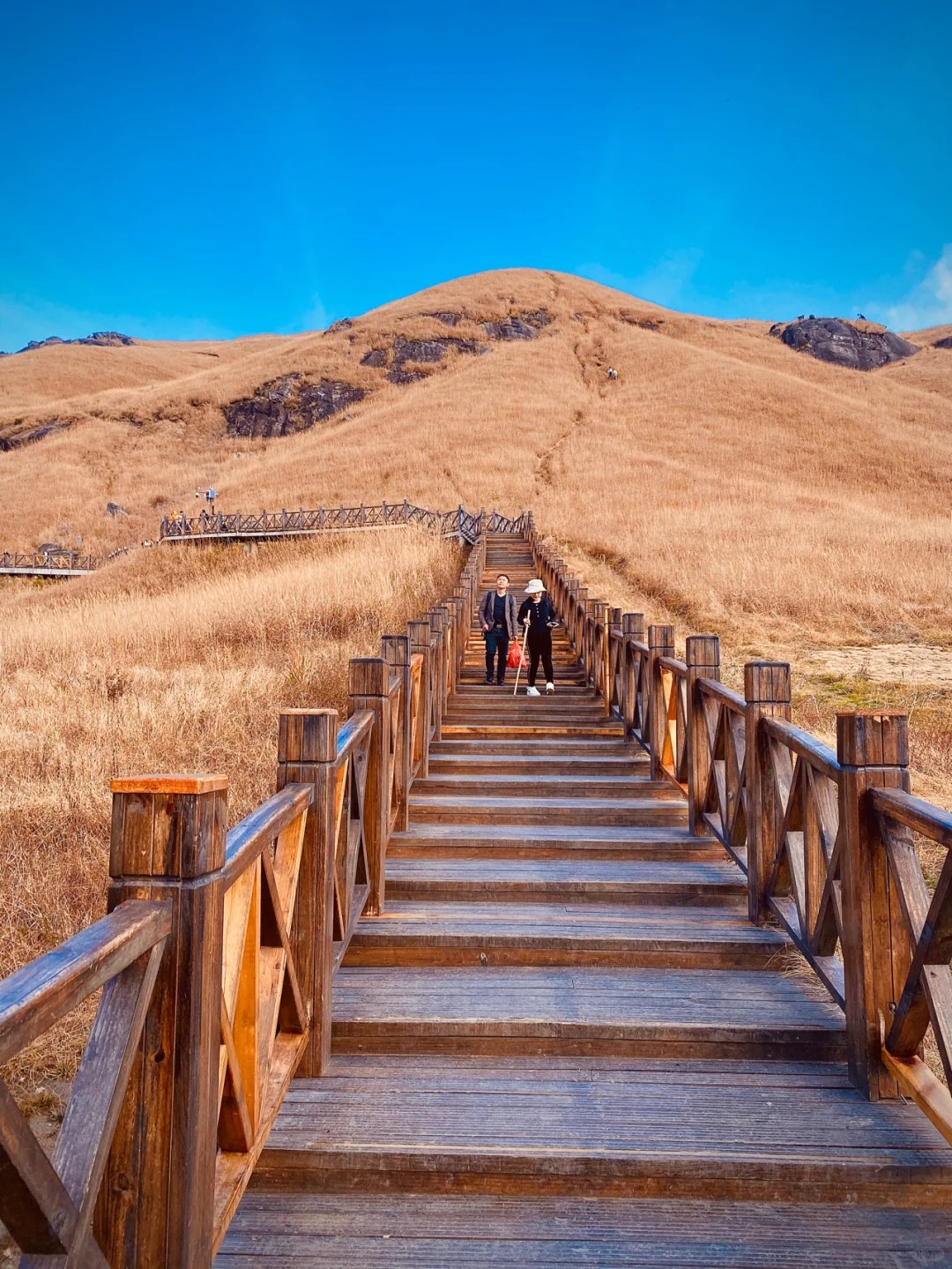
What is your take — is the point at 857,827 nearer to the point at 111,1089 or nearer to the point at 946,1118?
the point at 946,1118

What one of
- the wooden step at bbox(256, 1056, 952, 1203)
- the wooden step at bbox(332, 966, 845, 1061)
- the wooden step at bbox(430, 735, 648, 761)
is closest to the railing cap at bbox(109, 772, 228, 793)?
the wooden step at bbox(256, 1056, 952, 1203)

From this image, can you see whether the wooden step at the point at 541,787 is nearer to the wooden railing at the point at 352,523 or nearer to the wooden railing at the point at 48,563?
the wooden railing at the point at 352,523

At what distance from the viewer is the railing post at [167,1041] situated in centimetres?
164

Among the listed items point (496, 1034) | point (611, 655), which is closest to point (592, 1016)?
point (496, 1034)

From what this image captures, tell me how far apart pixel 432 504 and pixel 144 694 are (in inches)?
1011

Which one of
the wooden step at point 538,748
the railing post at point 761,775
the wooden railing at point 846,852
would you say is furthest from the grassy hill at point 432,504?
the railing post at point 761,775

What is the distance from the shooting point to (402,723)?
5742 millimetres

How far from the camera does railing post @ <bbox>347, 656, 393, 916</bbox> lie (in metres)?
4.46

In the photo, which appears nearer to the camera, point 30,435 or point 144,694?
point 144,694

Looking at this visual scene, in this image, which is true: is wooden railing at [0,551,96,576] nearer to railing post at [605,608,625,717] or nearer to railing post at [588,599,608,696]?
railing post at [588,599,608,696]

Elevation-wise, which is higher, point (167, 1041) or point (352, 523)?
point (352, 523)

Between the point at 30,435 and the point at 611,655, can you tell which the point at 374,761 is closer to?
the point at 611,655

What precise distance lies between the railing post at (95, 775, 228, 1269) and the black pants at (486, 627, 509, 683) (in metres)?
8.83

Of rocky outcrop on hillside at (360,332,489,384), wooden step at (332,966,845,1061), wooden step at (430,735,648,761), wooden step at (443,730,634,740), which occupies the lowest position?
wooden step at (332,966,845,1061)
